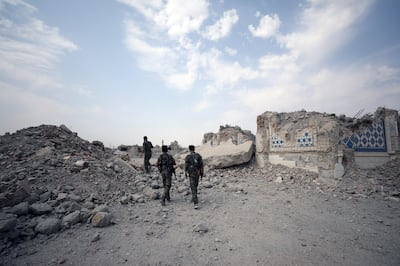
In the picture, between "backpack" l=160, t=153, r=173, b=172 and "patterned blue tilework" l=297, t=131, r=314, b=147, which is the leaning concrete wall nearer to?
"patterned blue tilework" l=297, t=131, r=314, b=147

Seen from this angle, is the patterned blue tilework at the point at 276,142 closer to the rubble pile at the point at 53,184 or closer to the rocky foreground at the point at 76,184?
the rocky foreground at the point at 76,184

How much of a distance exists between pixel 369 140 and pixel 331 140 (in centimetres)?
198

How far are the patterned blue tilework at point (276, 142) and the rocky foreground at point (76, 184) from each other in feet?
2.91

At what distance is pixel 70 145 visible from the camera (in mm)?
7559

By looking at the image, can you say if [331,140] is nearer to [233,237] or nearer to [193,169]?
[193,169]

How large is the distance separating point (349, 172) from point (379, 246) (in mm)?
4227

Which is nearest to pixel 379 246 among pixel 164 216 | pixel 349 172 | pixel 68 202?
pixel 164 216

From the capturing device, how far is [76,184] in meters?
5.11

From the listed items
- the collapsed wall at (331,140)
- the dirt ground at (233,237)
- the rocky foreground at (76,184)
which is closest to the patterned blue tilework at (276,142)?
the collapsed wall at (331,140)

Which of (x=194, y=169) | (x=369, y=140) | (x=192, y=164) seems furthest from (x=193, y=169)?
(x=369, y=140)

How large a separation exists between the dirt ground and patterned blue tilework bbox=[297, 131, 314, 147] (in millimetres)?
2551

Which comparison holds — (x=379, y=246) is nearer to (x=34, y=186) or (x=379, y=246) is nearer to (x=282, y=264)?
(x=282, y=264)

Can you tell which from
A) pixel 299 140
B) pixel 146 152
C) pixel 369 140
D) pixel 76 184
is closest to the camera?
pixel 76 184

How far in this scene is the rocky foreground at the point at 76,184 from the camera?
11.5ft
